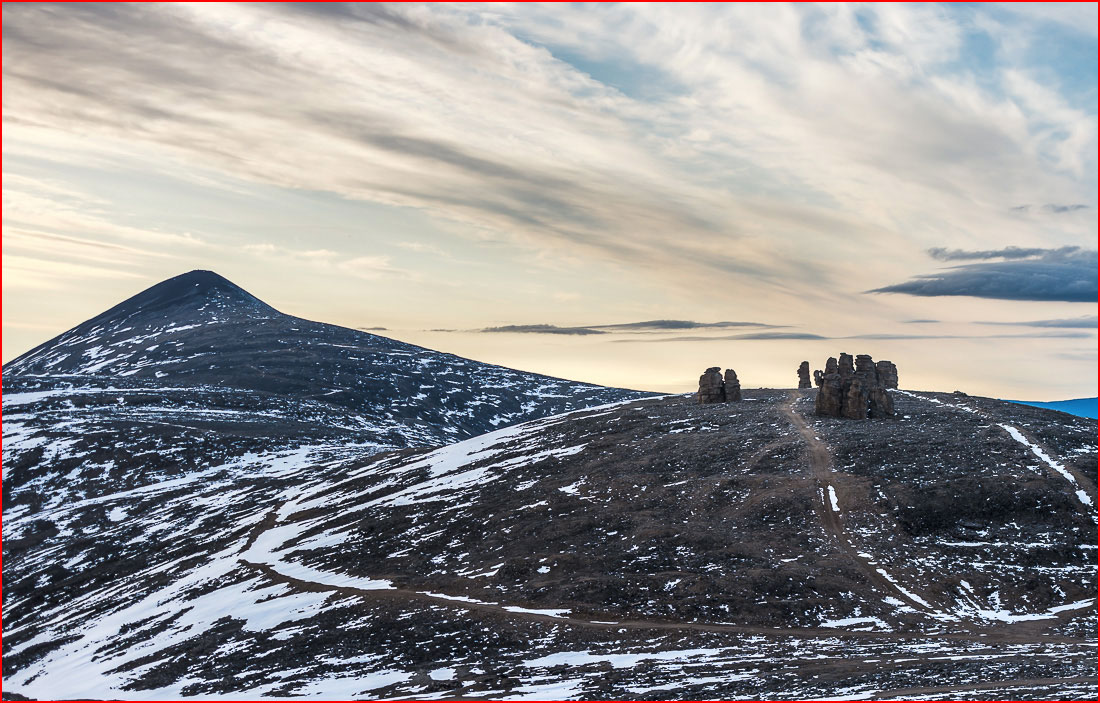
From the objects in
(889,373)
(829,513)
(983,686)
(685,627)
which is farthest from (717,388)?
(983,686)

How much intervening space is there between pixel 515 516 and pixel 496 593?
1692 centimetres

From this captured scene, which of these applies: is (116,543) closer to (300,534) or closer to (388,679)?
(300,534)

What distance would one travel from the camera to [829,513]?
66.1m

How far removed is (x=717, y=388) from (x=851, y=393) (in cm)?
2339

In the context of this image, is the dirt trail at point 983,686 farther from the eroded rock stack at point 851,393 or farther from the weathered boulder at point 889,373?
the weathered boulder at point 889,373

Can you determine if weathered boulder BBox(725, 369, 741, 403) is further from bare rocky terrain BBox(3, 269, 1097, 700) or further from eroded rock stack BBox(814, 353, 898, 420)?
eroded rock stack BBox(814, 353, 898, 420)

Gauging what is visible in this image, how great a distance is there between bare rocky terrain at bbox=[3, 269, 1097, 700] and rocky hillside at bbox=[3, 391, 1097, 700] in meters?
0.28

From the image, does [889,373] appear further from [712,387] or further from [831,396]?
[831,396]

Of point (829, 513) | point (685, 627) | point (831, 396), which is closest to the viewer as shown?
point (685, 627)

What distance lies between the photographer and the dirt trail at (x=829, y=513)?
53606mm

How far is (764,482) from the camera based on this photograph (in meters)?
73.1

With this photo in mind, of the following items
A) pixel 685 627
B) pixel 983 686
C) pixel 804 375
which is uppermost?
pixel 804 375

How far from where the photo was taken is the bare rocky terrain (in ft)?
146

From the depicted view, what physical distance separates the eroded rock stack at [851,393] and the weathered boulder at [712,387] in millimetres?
17752
